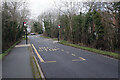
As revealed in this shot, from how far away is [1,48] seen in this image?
1241 centimetres

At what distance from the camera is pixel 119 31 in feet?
46.0

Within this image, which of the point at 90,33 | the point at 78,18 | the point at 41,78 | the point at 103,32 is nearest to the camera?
the point at 41,78

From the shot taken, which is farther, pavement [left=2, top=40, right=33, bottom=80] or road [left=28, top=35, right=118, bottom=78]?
road [left=28, top=35, right=118, bottom=78]

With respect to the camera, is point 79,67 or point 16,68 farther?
point 79,67

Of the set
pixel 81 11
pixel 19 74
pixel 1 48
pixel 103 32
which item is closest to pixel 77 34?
pixel 81 11

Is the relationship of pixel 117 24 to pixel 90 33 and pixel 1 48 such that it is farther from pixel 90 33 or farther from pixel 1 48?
pixel 1 48

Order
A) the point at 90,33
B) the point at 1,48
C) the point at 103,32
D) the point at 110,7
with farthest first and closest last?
the point at 90,33 → the point at 103,32 → the point at 110,7 → the point at 1,48

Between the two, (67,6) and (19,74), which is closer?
(19,74)

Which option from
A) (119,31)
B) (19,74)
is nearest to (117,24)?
(119,31)

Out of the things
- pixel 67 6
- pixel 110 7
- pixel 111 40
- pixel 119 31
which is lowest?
pixel 111 40

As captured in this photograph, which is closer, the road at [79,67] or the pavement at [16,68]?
the pavement at [16,68]

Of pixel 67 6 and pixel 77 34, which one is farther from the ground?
pixel 67 6

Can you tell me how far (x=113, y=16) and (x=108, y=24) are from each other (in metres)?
1.07

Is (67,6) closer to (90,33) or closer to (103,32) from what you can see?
(90,33)
